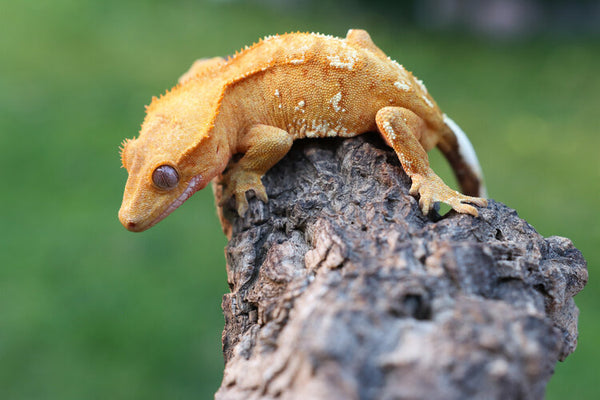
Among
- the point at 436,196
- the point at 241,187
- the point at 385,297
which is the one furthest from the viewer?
the point at 241,187

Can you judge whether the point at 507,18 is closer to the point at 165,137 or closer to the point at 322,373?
the point at 165,137

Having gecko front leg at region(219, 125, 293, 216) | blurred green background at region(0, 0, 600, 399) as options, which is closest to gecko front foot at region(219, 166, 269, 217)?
gecko front leg at region(219, 125, 293, 216)

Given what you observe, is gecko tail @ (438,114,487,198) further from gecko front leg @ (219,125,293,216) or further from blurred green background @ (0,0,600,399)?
blurred green background @ (0,0,600,399)

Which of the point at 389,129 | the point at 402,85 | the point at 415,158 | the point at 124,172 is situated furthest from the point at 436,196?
the point at 124,172

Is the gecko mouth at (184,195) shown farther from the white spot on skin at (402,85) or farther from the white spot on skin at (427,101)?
the white spot on skin at (427,101)

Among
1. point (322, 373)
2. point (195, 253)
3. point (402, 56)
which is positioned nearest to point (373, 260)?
point (322, 373)

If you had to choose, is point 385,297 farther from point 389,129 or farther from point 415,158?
point 389,129
